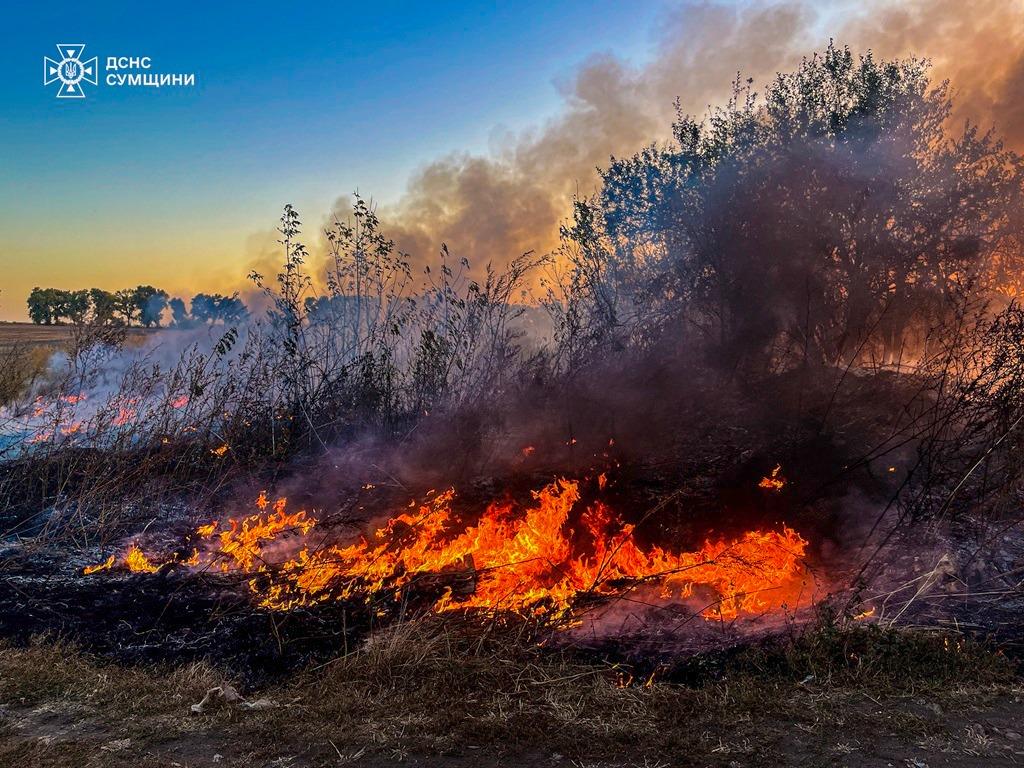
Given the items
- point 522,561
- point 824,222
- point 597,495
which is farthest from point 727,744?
point 824,222

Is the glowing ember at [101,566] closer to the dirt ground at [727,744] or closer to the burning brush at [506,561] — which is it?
the burning brush at [506,561]

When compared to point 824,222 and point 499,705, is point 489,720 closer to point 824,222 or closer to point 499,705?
point 499,705

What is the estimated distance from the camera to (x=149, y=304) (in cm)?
1584

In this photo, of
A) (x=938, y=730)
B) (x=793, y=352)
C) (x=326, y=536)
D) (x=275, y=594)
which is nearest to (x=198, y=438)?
(x=326, y=536)

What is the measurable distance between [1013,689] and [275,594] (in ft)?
18.7

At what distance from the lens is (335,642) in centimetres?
501

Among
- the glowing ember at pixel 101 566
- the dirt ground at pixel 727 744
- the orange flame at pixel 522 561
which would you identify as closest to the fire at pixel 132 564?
the glowing ember at pixel 101 566

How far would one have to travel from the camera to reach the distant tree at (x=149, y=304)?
1276 centimetres

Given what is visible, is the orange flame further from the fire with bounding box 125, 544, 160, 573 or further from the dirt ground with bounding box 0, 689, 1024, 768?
the dirt ground with bounding box 0, 689, 1024, 768

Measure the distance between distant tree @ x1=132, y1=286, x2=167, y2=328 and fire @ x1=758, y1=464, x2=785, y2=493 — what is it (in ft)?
35.6

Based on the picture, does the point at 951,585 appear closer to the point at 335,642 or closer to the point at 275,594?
the point at 335,642

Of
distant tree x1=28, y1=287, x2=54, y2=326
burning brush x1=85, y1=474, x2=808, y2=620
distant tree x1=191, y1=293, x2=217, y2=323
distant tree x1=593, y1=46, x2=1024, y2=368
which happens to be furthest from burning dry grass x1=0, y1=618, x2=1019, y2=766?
distant tree x1=28, y1=287, x2=54, y2=326

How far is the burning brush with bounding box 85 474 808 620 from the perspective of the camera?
530 centimetres

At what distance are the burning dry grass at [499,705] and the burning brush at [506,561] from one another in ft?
2.36
